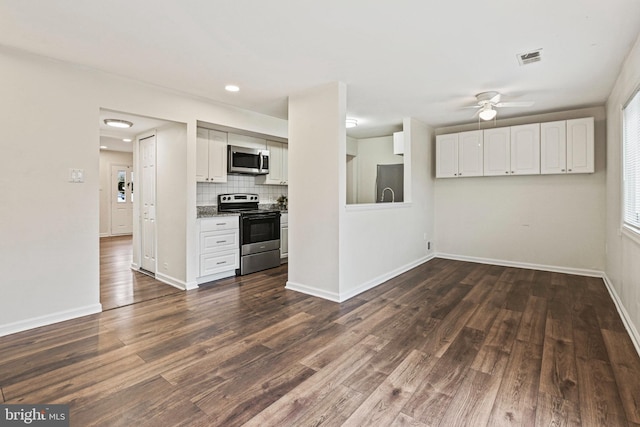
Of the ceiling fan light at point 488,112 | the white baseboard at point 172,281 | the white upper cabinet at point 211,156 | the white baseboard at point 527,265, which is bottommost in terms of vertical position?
the white baseboard at point 172,281

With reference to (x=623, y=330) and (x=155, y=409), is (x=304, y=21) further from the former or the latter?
(x=623, y=330)

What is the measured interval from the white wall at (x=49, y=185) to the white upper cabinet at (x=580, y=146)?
217 inches

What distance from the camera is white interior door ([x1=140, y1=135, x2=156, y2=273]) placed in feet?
14.9

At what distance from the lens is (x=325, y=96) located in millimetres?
3566

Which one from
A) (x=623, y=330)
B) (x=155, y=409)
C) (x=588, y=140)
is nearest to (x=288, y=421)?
(x=155, y=409)

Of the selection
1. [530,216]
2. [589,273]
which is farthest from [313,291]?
[589,273]

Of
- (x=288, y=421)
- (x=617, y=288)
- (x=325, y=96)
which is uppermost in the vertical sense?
(x=325, y=96)

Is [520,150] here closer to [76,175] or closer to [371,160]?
[371,160]

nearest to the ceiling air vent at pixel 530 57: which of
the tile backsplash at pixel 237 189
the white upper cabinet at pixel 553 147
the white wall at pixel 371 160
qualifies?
the white upper cabinet at pixel 553 147

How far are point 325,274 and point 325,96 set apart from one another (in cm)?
201

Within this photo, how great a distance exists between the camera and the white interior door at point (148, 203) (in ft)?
14.9

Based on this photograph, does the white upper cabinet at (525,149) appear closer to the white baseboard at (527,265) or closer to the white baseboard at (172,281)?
the white baseboard at (527,265)

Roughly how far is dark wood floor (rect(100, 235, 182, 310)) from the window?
471 centimetres

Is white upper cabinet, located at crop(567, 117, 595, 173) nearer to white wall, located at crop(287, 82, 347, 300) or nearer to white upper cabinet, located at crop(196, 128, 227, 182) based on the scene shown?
white wall, located at crop(287, 82, 347, 300)
